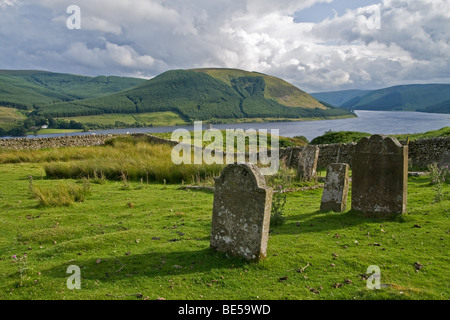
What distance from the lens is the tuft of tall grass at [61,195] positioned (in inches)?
453

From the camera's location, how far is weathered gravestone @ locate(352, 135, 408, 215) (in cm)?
907

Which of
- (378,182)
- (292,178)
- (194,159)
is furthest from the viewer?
(194,159)

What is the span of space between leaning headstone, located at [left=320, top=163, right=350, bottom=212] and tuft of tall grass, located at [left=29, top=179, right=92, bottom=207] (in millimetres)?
8892

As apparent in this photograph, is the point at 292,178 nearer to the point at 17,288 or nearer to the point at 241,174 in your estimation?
the point at 241,174

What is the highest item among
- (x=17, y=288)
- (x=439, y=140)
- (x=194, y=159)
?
(x=439, y=140)

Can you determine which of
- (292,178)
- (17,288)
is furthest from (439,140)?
(17,288)

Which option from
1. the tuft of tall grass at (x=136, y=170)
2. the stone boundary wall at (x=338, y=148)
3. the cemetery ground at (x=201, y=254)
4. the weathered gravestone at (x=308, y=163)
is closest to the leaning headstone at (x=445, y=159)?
the stone boundary wall at (x=338, y=148)

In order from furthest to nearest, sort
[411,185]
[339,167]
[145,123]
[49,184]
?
1. [145,123]
2. [49,184]
3. [411,185]
4. [339,167]

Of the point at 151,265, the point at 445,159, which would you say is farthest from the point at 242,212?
the point at 445,159

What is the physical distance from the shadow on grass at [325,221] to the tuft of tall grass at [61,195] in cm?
765

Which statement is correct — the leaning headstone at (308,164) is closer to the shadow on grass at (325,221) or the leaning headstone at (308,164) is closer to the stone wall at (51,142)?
the shadow on grass at (325,221)

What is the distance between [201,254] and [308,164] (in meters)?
11.0
